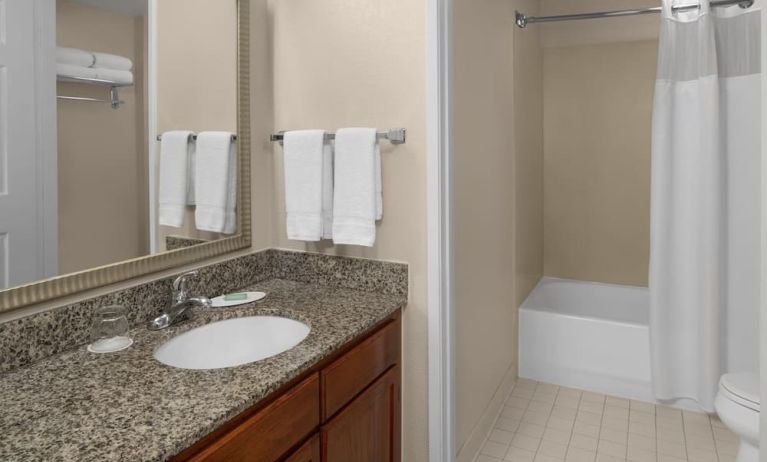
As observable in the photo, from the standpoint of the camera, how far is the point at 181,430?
0.85 metres

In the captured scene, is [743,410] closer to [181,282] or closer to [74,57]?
[181,282]

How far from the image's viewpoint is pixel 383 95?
168 cm

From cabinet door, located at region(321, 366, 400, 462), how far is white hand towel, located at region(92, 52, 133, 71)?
1077mm

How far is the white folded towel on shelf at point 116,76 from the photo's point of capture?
50.8 inches

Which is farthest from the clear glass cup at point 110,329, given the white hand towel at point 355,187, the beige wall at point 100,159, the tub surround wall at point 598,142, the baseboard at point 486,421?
the tub surround wall at point 598,142

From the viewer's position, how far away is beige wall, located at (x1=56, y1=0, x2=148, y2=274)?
1.21 meters

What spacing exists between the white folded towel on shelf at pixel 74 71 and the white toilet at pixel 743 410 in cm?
227

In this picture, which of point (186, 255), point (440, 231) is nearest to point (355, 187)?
point (440, 231)

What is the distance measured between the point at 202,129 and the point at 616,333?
7.18 feet

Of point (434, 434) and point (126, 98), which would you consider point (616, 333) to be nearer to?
point (434, 434)

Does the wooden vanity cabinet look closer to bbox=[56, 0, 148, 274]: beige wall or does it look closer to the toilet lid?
bbox=[56, 0, 148, 274]: beige wall

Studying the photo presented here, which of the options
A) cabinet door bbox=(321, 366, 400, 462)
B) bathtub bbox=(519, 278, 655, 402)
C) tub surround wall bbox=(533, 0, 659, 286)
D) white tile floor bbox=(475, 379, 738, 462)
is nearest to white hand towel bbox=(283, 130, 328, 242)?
cabinet door bbox=(321, 366, 400, 462)

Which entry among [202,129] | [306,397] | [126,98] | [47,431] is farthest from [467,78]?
[47,431]

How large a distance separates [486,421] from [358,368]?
3.69 ft
